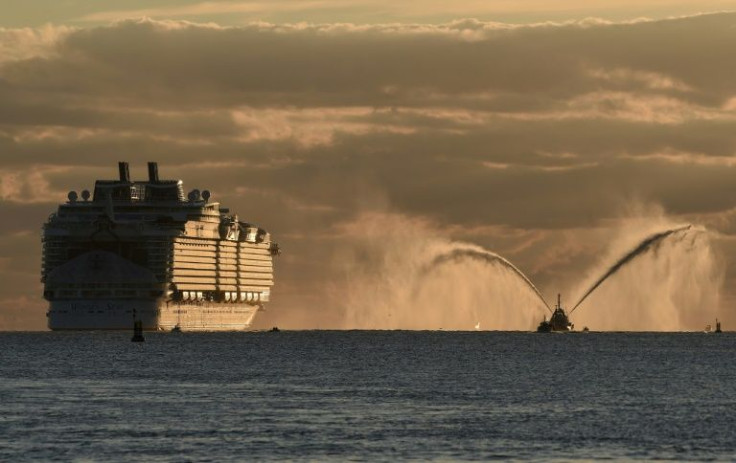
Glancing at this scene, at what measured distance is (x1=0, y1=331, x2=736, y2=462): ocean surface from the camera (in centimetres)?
7531

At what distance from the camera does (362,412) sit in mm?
95938

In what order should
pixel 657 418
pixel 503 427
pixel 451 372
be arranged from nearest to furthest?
pixel 503 427 < pixel 657 418 < pixel 451 372

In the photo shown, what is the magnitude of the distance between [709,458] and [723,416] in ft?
76.0

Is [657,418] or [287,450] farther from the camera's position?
[657,418]

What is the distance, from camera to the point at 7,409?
96875mm

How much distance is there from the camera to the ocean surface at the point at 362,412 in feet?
247

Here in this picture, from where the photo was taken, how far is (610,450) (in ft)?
249

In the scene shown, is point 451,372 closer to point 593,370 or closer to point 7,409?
point 593,370

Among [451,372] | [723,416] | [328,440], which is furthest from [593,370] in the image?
[328,440]

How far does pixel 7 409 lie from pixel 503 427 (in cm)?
2857

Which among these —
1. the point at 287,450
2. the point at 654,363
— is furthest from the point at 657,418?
the point at 654,363

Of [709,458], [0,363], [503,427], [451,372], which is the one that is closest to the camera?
[709,458]

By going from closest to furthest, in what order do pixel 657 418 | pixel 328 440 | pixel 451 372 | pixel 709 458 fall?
1. pixel 709 458
2. pixel 328 440
3. pixel 657 418
4. pixel 451 372

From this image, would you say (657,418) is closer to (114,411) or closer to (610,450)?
(610,450)
